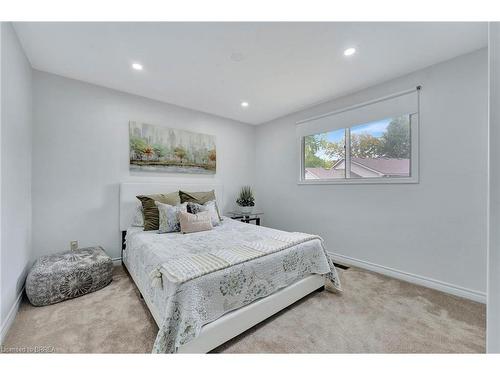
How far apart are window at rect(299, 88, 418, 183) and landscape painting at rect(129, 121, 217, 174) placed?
169 centimetres

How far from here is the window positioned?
244cm

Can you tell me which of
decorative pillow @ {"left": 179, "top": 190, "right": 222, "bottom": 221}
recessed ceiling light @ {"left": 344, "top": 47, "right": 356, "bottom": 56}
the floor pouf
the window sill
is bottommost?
the floor pouf

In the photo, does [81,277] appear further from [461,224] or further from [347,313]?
[461,224]

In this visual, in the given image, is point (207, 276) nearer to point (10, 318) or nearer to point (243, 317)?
point (243, 317)

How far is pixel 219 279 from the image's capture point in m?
1.41

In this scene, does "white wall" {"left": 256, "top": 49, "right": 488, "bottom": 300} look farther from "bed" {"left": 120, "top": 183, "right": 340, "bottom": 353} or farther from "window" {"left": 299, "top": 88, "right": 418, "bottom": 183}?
"bed" {"left": 120, "top": 183, "right": 340, "bottom": 353}

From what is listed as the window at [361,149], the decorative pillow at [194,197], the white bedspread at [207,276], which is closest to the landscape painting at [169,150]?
the decorative pillow at [194,197]

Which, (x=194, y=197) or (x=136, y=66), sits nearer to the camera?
(x=136, y=66)

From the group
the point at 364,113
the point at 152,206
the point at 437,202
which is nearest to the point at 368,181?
the point at 437,202

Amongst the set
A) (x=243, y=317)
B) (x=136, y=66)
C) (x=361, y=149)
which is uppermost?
(x=136, y=66)

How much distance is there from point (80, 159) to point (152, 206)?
105cm

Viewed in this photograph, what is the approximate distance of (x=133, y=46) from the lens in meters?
1.86

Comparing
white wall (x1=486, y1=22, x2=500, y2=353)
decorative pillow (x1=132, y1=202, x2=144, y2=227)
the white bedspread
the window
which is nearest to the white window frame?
the window
